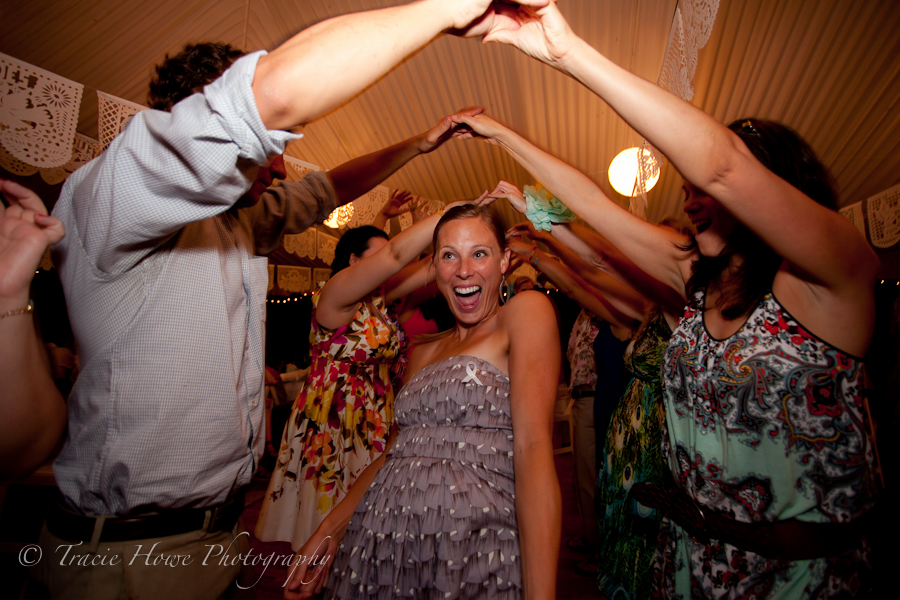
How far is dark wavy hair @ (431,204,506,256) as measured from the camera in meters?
1.62

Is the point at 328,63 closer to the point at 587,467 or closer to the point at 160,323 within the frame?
the point at 160,323

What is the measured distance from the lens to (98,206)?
0.71 m

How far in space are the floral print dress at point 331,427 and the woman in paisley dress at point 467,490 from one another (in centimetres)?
90

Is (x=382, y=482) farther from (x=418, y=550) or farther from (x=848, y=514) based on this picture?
(x=848, y=514)

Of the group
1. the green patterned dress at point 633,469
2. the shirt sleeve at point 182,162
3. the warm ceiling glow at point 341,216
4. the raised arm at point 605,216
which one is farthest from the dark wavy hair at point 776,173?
the warm ceiling glow at point 341,216

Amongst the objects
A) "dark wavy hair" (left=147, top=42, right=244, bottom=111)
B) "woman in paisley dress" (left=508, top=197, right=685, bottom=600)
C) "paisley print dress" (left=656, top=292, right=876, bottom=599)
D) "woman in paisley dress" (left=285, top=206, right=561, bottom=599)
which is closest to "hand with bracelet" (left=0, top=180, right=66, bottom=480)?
"dark wavy hair" (left=147, top=42, right=244, bottom=111)

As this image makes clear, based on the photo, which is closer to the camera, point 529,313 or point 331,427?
point 529,313

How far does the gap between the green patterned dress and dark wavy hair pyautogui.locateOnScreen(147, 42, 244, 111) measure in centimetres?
197

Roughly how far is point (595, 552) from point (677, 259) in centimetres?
296

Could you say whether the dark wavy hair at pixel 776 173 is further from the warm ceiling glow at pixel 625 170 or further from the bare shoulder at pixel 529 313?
the warm ceiling glow at pixel 625 170

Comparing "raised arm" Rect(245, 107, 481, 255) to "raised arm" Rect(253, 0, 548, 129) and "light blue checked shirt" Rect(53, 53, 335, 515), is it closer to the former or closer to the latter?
"light blue checked shirt" Rect(53, 53, 335, 515)

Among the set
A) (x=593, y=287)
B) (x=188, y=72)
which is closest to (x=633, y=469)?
(x=593, y=287)

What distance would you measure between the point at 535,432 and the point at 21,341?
1.12 metres

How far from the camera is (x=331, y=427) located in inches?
92.9
